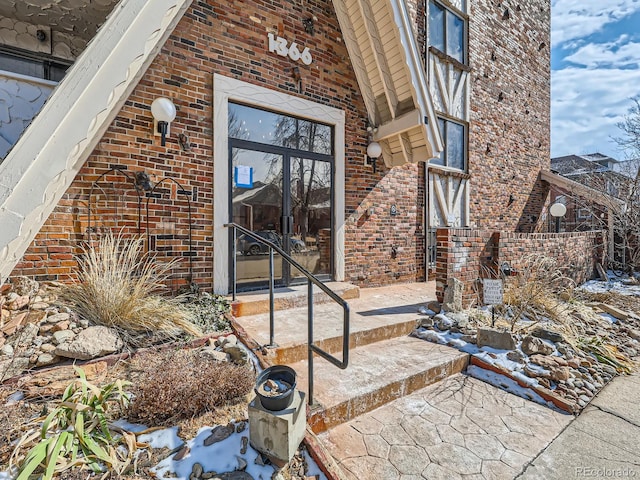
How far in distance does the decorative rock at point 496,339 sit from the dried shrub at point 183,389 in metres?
2.76

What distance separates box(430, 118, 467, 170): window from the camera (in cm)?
789

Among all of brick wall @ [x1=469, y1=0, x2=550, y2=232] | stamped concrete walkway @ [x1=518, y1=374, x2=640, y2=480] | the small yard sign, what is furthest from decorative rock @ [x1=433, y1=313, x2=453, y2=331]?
brick wall @ [x1=469, y1=0, x2=550, y2=232]

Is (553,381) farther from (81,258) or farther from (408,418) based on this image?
(81,258)

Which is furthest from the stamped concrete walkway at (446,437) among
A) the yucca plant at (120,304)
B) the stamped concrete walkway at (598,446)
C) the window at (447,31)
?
the window at (447,31)

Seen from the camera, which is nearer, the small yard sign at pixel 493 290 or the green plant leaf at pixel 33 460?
the green plant leaf at pixel 33 460

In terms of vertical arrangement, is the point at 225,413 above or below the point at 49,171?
below

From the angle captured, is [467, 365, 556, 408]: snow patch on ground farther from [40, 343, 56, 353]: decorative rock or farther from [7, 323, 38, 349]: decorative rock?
[7, 323, 38, 349]: decorative rock

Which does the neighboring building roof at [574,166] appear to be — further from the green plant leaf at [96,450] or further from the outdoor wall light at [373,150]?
the green plant leaf at [96,450]

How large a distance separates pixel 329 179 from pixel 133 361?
4.04 m

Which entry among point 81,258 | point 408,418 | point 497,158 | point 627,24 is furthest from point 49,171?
point 627,24

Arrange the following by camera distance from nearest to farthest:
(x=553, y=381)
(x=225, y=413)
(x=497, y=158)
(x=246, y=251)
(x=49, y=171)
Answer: (x=225, y=413), (x=49, y=171), (x=553, y=381), (x=246, y=251), (x=497, y=158)

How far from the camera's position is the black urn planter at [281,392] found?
196 centimetres

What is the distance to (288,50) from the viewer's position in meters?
5.08

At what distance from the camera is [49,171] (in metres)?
2.48
